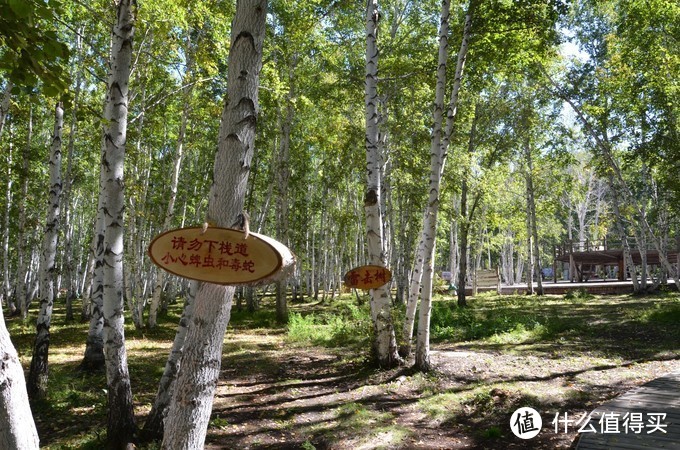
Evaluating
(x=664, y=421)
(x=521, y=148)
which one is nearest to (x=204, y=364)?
(x=664, y=421)

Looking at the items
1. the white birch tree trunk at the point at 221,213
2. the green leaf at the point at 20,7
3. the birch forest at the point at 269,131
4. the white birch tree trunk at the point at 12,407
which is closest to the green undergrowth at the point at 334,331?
the birch forest at the point at 269,131

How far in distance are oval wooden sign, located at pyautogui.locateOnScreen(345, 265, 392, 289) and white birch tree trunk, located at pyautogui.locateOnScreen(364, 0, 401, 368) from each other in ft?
2.38

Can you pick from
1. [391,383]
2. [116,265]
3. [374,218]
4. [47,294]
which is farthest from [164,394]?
[374,218]

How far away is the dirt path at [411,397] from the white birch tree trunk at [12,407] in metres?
3.98

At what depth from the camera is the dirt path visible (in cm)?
558

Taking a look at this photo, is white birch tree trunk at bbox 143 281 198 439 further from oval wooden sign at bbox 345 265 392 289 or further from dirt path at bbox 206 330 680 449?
oval wooden sign at bbox 345 265 392 289

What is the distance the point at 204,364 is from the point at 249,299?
54.5 ft

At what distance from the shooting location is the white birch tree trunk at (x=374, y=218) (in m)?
8.04

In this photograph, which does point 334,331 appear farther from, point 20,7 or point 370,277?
point 20,7

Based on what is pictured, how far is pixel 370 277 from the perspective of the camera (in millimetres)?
7371

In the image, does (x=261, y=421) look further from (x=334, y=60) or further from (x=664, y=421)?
(x=334, y=60)

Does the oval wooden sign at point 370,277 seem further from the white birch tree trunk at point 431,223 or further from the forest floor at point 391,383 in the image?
the forest floor at point 391,383

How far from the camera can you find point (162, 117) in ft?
48.2

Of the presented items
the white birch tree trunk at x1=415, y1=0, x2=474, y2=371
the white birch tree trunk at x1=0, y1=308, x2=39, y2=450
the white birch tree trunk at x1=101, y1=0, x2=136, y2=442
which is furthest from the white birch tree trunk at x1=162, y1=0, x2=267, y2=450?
the white birch tree trunk at x1=415, y1=0, x2=474, y2=371
